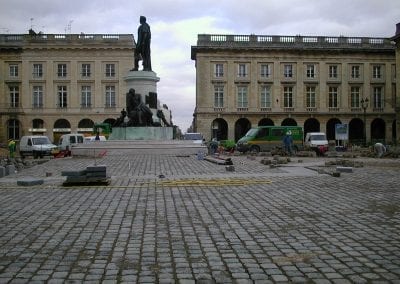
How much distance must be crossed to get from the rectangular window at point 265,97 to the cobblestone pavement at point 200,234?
5883 centimetres

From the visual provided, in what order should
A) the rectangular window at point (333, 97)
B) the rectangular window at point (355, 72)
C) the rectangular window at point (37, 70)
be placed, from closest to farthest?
the rectangular window at point (37, 70) → the rectangular window at point (333, 97) → the rectangular window at point (355, 72)

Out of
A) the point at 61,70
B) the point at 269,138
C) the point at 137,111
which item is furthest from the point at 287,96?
the point at 137,111

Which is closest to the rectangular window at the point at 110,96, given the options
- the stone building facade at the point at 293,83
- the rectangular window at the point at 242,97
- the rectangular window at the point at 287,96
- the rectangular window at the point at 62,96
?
the rectangular window at the point at 62,96

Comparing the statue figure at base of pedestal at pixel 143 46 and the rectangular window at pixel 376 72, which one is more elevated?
the rectangular window at pixel 376 72

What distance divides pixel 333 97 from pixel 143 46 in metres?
45.1

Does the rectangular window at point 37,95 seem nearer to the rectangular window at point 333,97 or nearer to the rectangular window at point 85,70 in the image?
the rectangular window at point 85,70

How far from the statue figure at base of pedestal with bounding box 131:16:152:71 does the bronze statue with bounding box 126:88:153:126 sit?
3.53 metres

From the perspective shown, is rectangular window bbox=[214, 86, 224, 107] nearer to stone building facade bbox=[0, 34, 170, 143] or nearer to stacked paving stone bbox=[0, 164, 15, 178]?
stone building facade bbox=[0, 34, 170, 143]

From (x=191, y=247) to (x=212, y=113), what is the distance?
63487 millimetres

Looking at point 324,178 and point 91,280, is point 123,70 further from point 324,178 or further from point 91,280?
point 91,280

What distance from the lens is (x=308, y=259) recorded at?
19.1 feet

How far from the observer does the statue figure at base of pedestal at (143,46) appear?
34.6 meters

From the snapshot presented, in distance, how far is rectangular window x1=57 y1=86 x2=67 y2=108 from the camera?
70.0 metres

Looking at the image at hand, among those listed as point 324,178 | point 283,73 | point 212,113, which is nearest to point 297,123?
point 283,73
